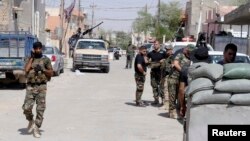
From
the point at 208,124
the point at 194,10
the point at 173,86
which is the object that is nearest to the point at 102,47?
the point at 173,86

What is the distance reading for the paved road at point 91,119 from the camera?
10719mm

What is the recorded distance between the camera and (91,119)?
13039mm

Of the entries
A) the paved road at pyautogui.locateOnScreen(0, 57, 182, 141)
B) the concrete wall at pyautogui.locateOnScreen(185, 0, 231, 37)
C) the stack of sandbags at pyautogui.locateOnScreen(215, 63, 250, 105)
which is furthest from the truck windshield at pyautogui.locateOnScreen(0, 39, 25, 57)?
the concrete wall at pyautogui.locateOnScreen(185, 0, 231, 37)

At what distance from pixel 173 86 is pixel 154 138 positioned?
2881 millimetres

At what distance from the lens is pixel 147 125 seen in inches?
483

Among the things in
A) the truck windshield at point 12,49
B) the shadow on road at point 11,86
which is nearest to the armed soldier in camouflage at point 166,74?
the truck windshield at point 12,49

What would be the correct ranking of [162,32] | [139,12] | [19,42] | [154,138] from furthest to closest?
[139,12] → [162,32] → [19,42] → [154,138]

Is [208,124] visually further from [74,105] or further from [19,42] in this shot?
[19,42]

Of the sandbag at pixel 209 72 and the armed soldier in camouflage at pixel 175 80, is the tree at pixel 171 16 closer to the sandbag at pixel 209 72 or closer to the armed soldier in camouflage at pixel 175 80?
the armed soldier in camouflage at pixel 175 80

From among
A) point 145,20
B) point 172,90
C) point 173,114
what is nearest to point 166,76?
point 172,90

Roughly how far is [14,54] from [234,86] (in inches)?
604

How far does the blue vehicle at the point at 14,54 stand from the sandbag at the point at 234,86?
14.5 meters

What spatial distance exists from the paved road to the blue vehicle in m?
0.81

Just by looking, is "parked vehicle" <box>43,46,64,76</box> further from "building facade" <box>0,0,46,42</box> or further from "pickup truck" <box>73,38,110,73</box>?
"building facade" <box>0,0,46,42</box>
